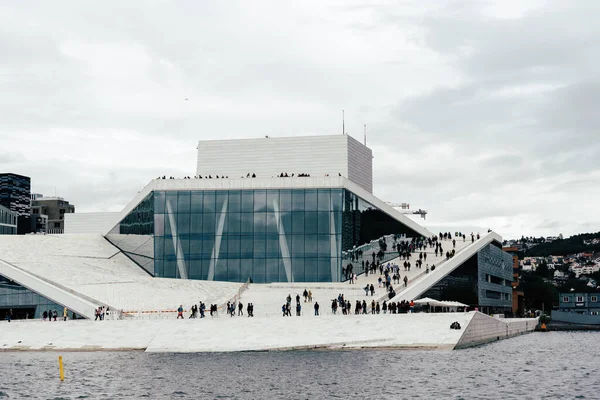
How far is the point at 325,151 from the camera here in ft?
309

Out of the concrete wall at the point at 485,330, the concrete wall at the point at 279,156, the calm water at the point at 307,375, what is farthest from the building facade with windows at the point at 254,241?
the calm water at the point at 307,375

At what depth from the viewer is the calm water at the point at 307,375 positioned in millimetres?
34281

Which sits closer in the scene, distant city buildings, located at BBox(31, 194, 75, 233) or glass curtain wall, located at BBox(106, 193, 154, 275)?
glass curtain wall, located at BBox(106, 193, 154, 275)

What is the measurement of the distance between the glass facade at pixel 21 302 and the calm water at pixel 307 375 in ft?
→ 42.6

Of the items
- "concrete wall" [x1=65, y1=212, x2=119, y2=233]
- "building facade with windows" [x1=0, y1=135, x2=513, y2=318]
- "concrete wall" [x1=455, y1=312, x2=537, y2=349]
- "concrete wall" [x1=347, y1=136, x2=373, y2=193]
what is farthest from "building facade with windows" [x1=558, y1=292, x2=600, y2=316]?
"concrete wall" [x1=65, y1=212, x2=119, y2=233]

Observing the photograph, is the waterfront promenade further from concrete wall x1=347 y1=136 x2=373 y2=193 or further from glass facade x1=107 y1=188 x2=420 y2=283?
concrete wall x1=347 y1=136 x2=373 y2=193

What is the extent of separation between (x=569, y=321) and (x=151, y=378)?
102 meters

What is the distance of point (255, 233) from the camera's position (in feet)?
255

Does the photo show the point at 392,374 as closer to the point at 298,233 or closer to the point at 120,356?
the point at 120,356

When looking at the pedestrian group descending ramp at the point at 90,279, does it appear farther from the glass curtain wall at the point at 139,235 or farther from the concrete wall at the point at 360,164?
the concrete wall at the point at 360,164

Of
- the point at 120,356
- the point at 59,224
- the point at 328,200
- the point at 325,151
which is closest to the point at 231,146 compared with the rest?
the point at 325,151

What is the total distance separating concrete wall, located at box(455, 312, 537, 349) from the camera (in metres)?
55.6

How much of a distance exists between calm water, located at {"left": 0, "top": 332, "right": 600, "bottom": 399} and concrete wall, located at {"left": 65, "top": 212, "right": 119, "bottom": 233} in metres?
45.1

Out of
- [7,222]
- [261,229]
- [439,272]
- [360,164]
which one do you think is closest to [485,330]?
[439,272]
